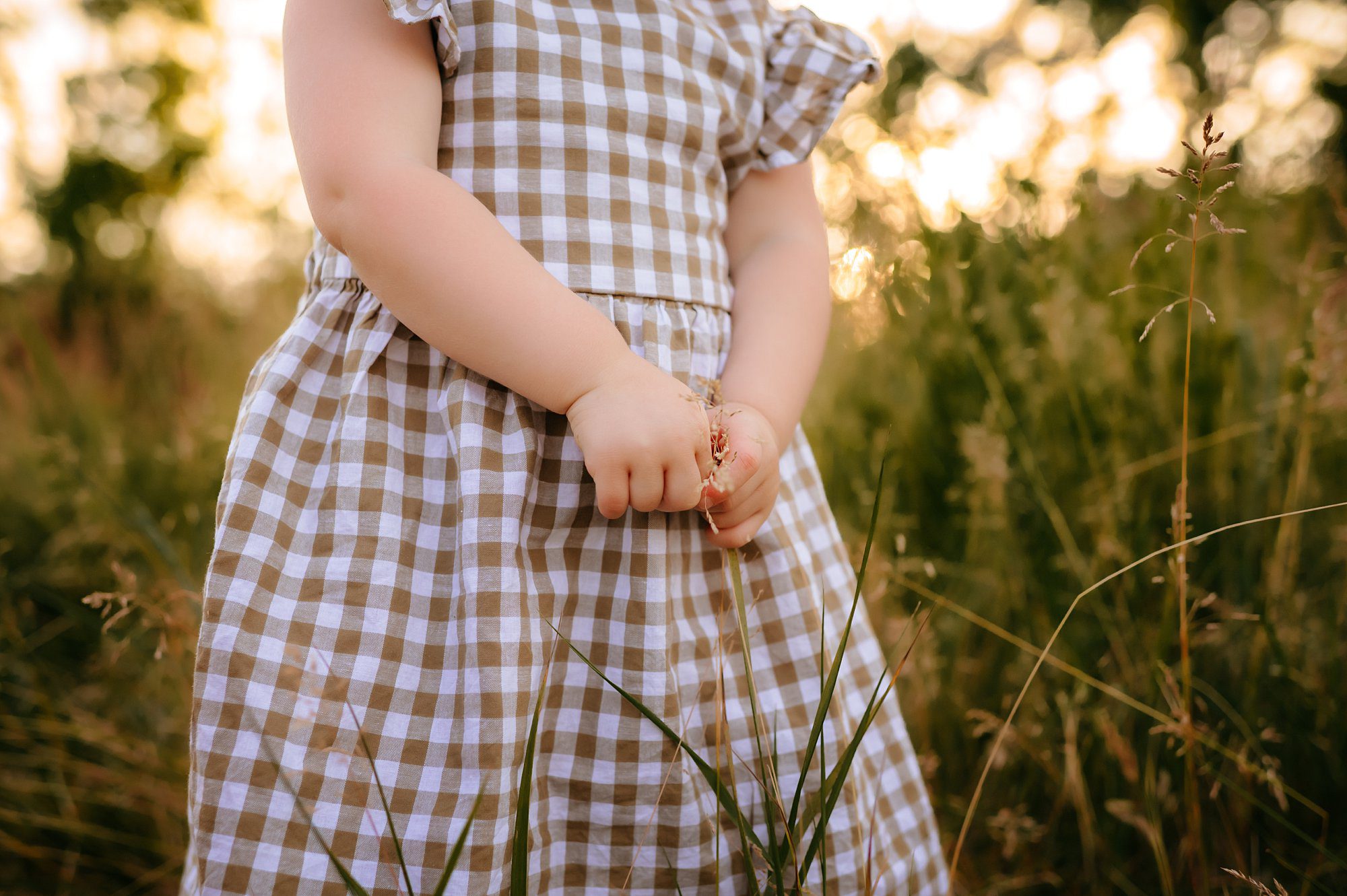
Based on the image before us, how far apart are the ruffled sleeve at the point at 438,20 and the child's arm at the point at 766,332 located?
340mm

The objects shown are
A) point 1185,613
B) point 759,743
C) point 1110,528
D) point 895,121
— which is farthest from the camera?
point 895,121

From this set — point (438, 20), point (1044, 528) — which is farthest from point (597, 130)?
point (1044, 528)

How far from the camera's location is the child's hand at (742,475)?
64 cm

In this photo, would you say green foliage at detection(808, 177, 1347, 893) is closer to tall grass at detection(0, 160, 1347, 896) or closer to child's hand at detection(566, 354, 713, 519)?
tall grass at detection(0, 160, 1347, 896)

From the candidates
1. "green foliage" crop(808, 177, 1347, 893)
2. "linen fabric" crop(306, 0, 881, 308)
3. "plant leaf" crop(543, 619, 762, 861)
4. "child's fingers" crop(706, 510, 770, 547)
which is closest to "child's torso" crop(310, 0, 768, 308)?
"linen fabric" crop(306, 0, 881, 308)

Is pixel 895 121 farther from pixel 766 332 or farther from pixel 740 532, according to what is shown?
pixel 740 532

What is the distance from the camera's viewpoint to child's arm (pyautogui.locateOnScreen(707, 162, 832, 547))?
67 centimetres

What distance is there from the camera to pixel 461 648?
25.0 inches

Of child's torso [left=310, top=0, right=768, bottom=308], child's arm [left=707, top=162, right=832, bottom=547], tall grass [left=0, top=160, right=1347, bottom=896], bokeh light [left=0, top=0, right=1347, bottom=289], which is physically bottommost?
tall grass [left=0, top=160, right=1347, bottom=896]

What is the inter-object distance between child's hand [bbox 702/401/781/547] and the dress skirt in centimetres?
5

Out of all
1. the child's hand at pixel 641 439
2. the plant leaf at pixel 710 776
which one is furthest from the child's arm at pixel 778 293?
the plant leaf at pixel 710 776

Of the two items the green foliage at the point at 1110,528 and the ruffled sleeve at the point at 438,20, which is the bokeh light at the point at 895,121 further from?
the ruffled sleeve at the point at 438,20

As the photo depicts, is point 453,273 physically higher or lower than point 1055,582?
higher

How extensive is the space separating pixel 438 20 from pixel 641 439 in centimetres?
38
